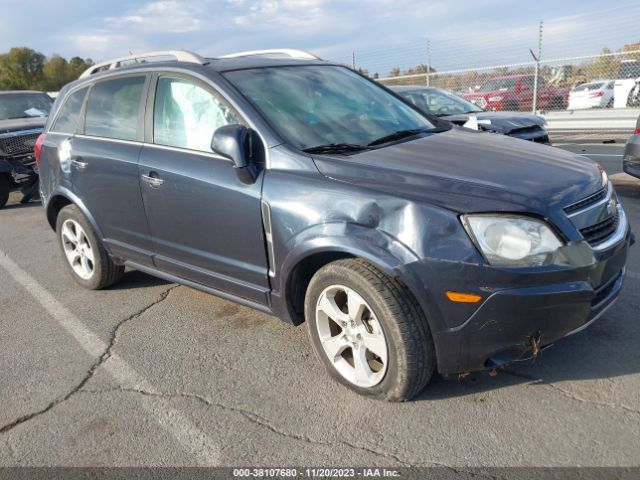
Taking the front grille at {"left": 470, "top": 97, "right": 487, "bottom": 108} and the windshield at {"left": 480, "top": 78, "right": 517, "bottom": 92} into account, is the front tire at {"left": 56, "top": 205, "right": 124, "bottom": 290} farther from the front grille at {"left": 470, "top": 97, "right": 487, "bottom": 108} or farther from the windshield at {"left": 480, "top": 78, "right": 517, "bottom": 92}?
the windshield at {"left": 480, "top": 78, "right": 517, "bottom": 92}

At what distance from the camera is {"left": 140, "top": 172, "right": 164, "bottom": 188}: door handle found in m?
3.60

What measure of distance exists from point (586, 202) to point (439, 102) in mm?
6600

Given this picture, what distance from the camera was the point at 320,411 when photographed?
283 centimetres

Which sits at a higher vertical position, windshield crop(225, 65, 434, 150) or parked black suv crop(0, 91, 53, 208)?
windshield crop(225, 65, 434, 150)

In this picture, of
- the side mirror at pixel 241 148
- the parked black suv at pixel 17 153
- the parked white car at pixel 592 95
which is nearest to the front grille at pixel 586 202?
the side mirror at pixel 241 148

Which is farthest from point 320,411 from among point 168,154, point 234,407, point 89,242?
point 89,242

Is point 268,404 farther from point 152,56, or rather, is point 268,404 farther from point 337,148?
point 152,56

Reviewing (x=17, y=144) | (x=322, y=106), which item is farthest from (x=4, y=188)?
(x=322, y=106)

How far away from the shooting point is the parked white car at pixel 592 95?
17.1 m

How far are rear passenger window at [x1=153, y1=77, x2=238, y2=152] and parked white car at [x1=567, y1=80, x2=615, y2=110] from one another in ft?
52.4

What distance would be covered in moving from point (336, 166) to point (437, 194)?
1.90ft

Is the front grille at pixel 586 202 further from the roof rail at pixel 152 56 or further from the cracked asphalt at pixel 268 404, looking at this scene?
the roof rail at pixel 152 56

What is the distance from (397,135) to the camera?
11.5ft

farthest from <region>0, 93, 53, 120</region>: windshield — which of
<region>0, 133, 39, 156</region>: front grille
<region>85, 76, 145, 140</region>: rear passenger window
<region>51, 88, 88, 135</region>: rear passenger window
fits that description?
<region>85, 76, 145, 140</region>: rear passenger window
